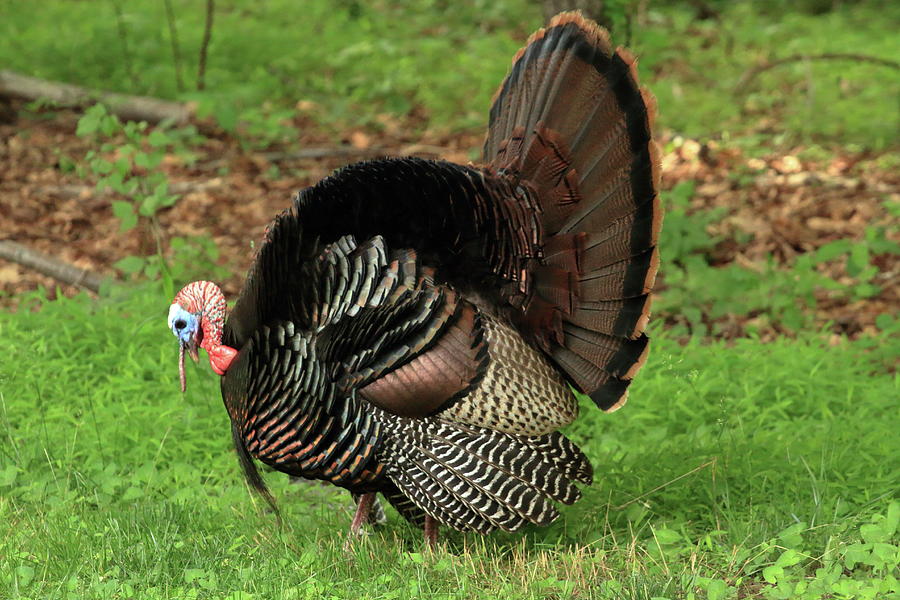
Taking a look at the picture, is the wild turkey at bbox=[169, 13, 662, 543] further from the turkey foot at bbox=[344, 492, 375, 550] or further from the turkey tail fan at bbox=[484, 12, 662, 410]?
the turkey foot at bbox=[344, 492, 375, 550]

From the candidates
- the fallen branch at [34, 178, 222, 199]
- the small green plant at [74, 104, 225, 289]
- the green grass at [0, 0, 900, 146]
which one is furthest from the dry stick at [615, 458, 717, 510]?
the fallen branch at [34, 178, 222, 199]

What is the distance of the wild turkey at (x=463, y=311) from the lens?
354 centimetres

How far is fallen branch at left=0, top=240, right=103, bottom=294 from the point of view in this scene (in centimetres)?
638

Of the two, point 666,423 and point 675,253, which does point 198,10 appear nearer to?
point 675,253

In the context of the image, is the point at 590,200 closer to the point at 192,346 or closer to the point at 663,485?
the point at 663,485

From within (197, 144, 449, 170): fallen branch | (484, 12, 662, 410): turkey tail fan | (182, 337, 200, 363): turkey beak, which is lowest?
(197, 144, 449, 170): fallen branch

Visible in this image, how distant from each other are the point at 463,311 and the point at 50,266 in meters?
3.74

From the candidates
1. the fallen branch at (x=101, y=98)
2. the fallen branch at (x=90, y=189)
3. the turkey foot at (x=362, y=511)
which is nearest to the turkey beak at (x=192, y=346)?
the turkey foot at (x=362, y=511)

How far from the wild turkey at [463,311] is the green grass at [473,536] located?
268 millimetres

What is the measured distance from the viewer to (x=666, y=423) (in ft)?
15.4

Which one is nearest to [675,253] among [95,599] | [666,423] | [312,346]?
[666,423]

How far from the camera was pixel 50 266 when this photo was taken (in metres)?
6.43

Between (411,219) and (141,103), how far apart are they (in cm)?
602

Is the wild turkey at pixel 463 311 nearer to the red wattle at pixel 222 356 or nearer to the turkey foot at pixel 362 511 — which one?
the red wattle at pixel 222 356
